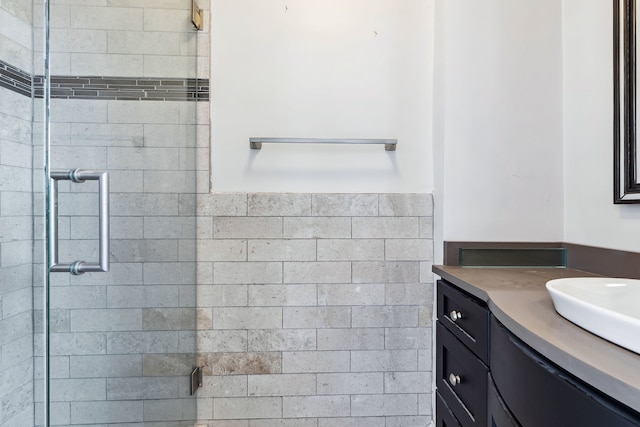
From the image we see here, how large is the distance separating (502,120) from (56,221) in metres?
1.77

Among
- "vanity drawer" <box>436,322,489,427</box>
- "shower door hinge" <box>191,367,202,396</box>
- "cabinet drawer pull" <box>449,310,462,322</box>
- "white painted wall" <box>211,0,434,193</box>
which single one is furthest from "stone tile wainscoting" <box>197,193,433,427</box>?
"cabinet drawer pull" <box>449,310,462,322</box>

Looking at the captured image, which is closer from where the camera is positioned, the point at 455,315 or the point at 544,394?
the point at 544,394

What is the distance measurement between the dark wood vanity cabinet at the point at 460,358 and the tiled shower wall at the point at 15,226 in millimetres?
1530

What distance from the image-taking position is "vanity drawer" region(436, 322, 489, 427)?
1.05 metres

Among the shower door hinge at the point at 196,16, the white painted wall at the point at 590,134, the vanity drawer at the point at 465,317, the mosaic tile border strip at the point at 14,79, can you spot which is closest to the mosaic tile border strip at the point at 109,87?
the mosaic tile border strip at the point at 14,79

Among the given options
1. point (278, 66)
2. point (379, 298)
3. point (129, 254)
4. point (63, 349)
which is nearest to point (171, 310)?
point (129, 254)

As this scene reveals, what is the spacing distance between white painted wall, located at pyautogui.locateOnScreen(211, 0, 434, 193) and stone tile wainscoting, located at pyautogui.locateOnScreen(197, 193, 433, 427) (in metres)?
0.13

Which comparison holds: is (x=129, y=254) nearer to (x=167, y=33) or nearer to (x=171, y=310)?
(x=171, y=310)

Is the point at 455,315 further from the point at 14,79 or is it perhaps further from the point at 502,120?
the point at 14,79

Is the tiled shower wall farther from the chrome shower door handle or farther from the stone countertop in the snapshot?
the stone countertop

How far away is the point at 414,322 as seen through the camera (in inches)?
65.3

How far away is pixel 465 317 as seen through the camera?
3.92 ft

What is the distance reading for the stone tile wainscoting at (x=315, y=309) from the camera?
1617mm

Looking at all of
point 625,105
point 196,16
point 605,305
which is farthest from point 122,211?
point 625,105
